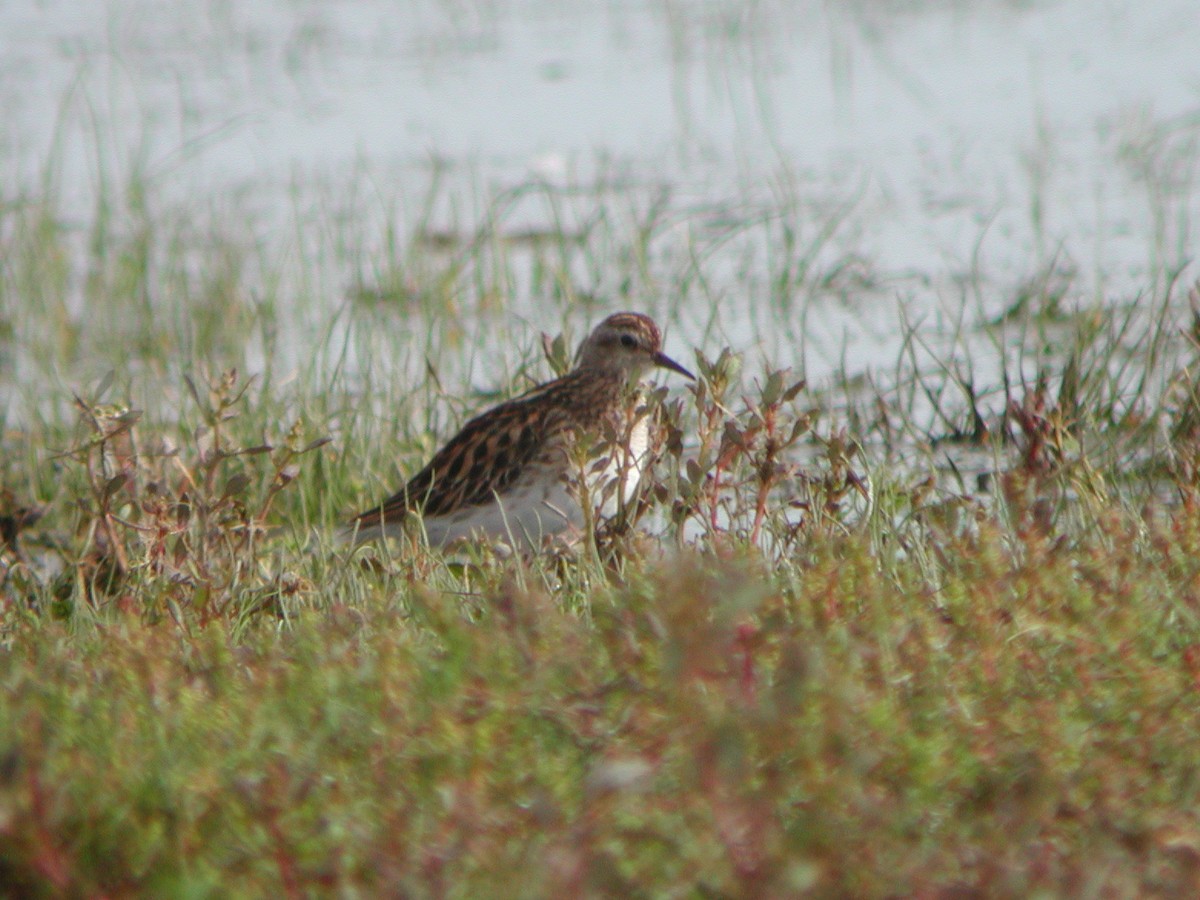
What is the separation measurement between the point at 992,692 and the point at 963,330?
499cm

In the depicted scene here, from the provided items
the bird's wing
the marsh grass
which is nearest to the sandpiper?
the bird's wing

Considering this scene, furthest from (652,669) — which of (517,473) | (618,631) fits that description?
(517,473)

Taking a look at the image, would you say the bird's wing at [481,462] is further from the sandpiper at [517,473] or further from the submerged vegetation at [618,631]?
the submerged vegetation at [618,631]

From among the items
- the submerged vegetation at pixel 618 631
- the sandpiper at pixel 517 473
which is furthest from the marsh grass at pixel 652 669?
the sandpiper at pixel 517 473

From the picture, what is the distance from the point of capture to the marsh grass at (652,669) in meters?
2.80

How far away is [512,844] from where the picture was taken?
296 cm

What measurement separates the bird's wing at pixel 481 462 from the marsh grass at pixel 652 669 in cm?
25

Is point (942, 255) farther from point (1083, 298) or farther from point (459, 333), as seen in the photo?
point (459, 333)

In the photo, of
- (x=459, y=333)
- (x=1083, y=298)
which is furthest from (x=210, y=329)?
(x=1083, y=298)

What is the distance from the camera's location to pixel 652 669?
3578mm

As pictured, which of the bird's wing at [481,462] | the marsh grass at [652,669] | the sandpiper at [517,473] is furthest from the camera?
the bird's wing at [481,462]

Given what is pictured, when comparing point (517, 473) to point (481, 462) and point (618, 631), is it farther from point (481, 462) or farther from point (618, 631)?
point (618, 631)

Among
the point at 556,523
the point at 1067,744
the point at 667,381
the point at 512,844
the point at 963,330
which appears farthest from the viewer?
the point at 963,330

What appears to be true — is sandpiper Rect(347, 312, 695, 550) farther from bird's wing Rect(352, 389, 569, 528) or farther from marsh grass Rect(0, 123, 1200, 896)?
marsh grass Rect(0, 123, 1200, 896)
